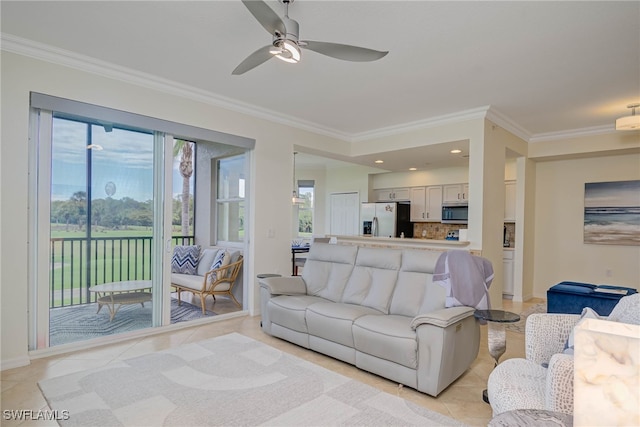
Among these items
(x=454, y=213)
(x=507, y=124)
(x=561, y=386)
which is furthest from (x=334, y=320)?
(x=454, y=213)

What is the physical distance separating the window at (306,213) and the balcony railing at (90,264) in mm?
5635

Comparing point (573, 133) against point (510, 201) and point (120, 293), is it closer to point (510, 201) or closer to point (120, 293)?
point (510, 201)

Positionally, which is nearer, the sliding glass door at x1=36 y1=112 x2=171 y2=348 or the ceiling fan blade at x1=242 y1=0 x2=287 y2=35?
the ceiling fan blade at x1=242 y1=0 x2=287 y2=35

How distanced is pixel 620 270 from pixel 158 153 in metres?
6.84

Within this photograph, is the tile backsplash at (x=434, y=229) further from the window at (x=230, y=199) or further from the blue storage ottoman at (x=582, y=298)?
the window at (x=230, y=199)

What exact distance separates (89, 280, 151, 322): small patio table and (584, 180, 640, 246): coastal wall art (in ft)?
21.6

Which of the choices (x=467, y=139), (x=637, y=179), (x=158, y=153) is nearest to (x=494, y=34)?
(x=467, y=139)

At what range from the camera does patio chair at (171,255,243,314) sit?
15.1 ft

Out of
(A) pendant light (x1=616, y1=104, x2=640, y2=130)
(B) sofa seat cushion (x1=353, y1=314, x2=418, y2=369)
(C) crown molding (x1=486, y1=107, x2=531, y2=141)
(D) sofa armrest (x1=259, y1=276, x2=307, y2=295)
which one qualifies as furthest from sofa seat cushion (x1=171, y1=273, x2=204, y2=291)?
(A) pendant light (x1=616, y1=104, x2=640, y2=130)

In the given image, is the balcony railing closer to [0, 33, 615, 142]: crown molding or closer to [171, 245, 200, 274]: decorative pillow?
[171, 245, 200, 274]: decorative pillow

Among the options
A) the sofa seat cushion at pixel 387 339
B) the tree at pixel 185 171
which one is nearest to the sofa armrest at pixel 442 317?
the sofa seat cushion at pixel 387 339

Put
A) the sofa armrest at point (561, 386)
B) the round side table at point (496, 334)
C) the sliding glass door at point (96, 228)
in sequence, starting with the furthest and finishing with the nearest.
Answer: the sliding glass door at point (96, 228) → the round side table at point (496, 334) → the sofa armrest at point (561, 386)

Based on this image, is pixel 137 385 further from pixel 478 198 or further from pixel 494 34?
A: pixel 478 198

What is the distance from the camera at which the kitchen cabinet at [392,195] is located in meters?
7.89
